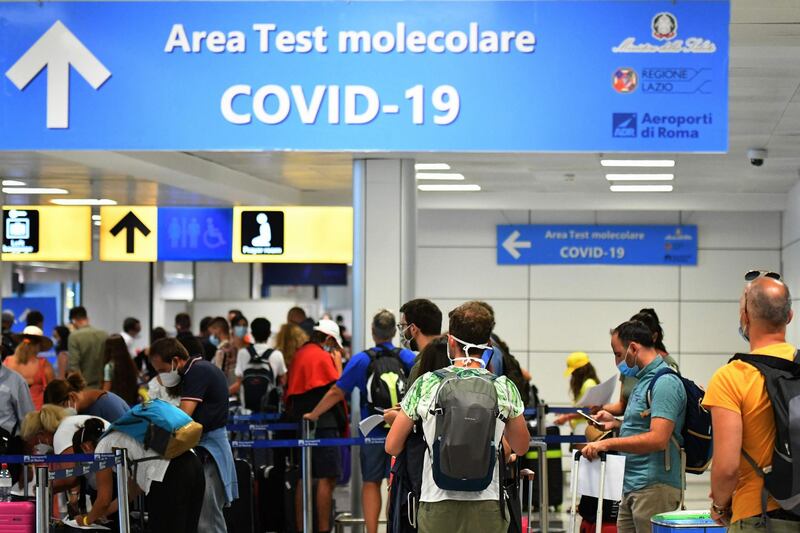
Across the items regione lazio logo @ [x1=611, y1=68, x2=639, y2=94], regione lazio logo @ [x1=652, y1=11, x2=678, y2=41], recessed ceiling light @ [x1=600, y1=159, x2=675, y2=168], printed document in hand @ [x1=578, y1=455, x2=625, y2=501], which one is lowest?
printed document in hand @ [x1=578, y1=455, x2=625, y2=501]

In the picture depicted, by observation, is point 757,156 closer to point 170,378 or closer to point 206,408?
point 206,408

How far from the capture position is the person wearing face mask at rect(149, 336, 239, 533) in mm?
6570

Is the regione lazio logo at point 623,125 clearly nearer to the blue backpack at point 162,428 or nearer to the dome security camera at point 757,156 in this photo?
the blue backpack at point 162,428

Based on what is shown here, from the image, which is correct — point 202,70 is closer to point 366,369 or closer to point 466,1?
point 466,1

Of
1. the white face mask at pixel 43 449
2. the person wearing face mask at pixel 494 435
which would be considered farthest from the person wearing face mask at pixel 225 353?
the person wearing face mask at pixel 494 435

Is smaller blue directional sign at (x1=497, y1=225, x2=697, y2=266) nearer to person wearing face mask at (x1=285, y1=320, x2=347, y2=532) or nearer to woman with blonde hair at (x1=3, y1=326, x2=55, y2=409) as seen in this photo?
person wearing face mask at (x1=285, y1=320, x2=347, y2=532)

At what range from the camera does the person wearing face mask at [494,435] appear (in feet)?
13.8

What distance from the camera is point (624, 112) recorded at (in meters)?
5.54

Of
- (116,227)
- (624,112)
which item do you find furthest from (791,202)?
(624,112)

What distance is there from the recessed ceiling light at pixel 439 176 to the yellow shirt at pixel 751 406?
8.80 meters

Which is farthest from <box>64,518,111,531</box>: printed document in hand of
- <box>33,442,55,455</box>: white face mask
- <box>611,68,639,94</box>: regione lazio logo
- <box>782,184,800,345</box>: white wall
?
<box>782,184,800,345</box>: white wall

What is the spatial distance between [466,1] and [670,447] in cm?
225

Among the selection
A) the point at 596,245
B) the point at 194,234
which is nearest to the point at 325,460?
the point at 194,234

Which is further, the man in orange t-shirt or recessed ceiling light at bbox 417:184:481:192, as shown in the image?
recessed ceiling light at bbox 417:184:481:192
